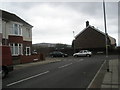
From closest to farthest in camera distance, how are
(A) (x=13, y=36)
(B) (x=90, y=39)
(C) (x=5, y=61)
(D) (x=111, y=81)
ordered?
1. (D) (x=111, y=81)
2. (C) (x=5, y=61)
3. (A) (x=13, y=36)
4. (B) (x=90, y=39)

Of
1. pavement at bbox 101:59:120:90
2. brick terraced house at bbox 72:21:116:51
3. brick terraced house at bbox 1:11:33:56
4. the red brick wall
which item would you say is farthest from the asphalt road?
brick terraced house at bbox 72:21:116:51

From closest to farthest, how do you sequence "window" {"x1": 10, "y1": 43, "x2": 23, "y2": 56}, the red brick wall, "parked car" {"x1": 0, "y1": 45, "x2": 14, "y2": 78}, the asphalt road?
the asphalt road < "parked car" {"x1": 0, "y1": 45, "x2": 14, "y2": 78} < the red brick wall < "window" {"x1": 10, "y1": 43, "x2": 23, "y2": 56}

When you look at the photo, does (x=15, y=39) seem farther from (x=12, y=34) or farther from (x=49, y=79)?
(x=49, y=79)

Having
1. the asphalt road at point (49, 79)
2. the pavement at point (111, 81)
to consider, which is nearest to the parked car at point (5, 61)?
the asphalt road at point (49, 79)

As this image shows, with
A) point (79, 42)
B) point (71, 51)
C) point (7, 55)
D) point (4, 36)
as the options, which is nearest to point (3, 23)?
point (4, 36)

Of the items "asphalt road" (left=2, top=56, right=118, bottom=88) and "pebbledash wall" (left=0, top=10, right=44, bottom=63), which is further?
"pebbledash wall" (left=0, top=10, right=44, bottom=63)

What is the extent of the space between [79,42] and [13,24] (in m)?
39.1

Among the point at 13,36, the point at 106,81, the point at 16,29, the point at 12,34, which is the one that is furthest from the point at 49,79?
the point at 16,29

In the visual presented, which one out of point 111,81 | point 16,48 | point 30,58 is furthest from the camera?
point 16,48

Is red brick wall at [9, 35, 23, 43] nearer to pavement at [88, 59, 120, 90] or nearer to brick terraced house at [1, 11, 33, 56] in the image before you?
brick terraced house at [1, 11, 33, 56]

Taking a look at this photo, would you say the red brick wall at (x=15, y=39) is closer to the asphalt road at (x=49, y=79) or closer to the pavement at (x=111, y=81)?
the asphalt road at (x=49, y=79)

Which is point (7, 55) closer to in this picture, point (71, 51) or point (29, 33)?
point (29, 33)

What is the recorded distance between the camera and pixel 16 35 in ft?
122

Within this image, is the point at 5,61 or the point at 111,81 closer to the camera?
the point at 111,81
